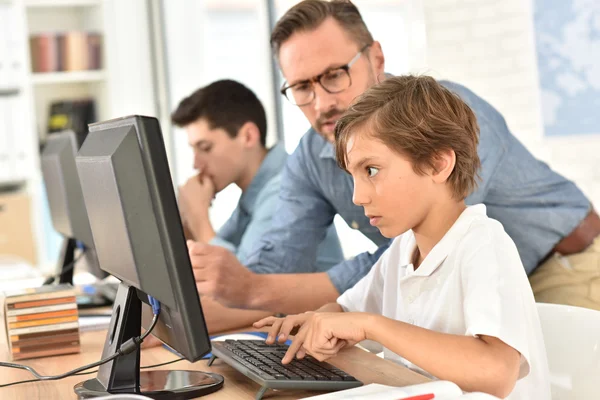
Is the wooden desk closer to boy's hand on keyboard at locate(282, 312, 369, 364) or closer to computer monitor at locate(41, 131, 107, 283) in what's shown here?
boy's hand on keyboard at locate(282, 312, 369, 364)

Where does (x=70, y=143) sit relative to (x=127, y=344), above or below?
above

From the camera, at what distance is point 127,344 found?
1204mm

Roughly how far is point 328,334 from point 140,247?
302 mm

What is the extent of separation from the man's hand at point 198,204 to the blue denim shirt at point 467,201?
0.71 m

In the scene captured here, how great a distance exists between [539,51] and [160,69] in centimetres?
282

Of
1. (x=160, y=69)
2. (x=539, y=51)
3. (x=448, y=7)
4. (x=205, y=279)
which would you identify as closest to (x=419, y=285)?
(x=205, y=279)

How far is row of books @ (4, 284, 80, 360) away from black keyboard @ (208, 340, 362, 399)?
0.40 meters

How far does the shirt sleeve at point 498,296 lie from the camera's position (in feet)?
3.69

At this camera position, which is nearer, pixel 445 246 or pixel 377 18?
pixel 445 246

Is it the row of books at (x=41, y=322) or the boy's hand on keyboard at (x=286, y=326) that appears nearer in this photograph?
the boy's hand on keyboard at (x=286, y=326)

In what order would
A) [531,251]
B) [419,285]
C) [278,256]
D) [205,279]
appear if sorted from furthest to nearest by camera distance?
[278,256] → [531,251] → [205,279] → [419,285]

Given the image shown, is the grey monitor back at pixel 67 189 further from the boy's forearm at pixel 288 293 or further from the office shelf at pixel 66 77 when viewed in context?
the office shelf at pixel 66 77

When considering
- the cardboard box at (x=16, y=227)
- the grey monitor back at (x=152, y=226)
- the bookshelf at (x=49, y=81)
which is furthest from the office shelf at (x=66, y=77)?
the grey monitor back at (x=152, y=226)

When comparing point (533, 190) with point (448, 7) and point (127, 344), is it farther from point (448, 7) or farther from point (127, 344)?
point (448, 7)
